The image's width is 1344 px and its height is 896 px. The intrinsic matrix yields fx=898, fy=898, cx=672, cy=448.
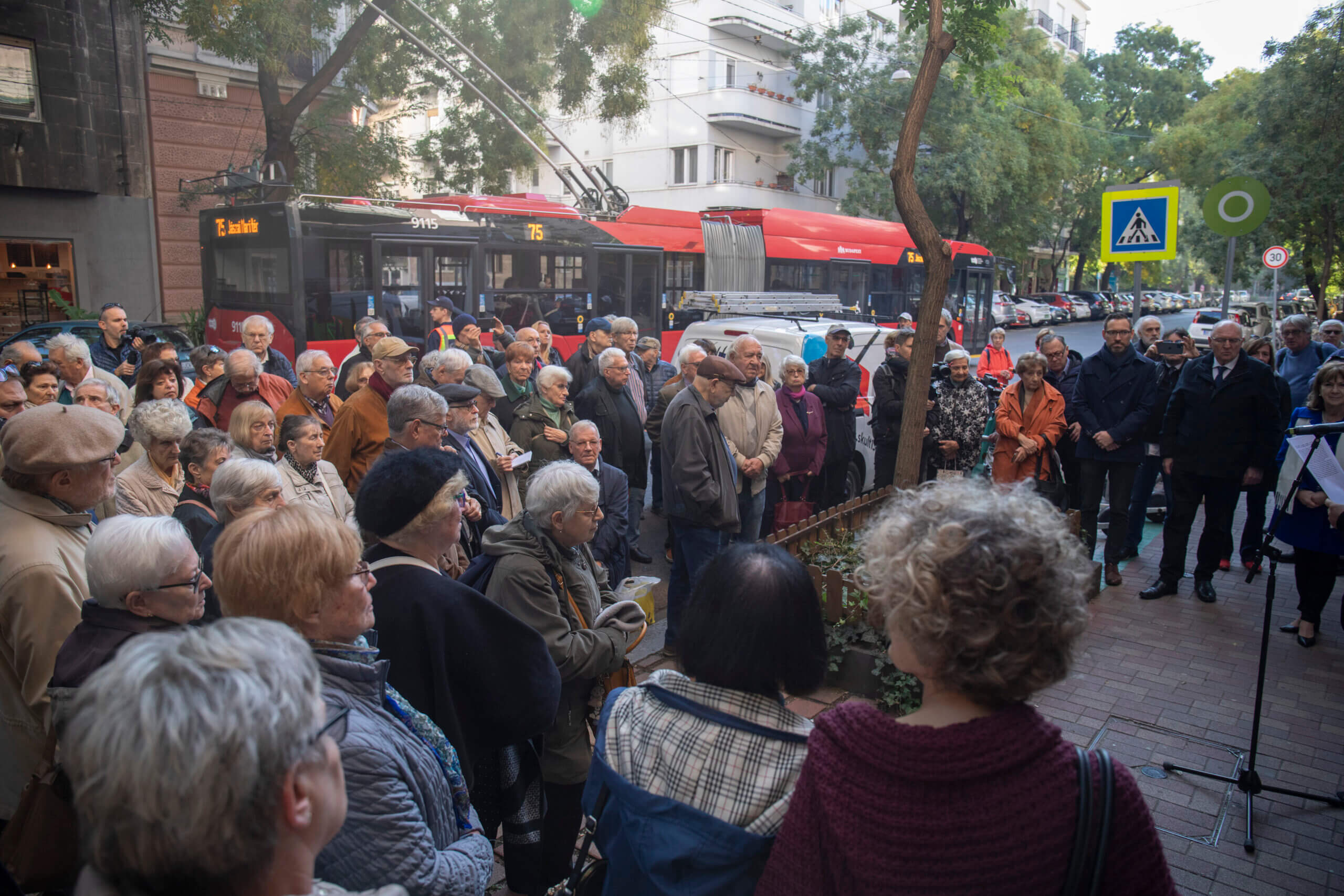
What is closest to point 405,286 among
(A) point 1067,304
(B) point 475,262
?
(B) point 475,262

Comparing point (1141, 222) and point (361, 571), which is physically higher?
point (1141, 222)

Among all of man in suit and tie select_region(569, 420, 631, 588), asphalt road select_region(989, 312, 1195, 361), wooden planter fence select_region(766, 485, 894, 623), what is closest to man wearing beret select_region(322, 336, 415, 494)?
man in suit and tie select_region(569, 420, 631, 588)

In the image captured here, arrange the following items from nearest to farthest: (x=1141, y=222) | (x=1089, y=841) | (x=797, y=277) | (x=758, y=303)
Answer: (x=1089, y=841), (x=1141, y=222), (x=758, y=303), (x=797, y=277)

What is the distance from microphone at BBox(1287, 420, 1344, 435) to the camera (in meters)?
4.12

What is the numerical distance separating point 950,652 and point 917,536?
0.23 meters

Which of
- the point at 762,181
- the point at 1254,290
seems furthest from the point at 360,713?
the point at 1254,290

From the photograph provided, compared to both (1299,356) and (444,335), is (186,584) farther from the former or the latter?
(1299,356)

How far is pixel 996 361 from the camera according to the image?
1197 cm

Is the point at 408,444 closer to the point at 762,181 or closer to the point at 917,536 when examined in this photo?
the point at 917,536

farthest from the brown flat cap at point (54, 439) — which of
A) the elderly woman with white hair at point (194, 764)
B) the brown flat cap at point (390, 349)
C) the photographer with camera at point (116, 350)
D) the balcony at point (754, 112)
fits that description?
the balcony at point (754, 112)

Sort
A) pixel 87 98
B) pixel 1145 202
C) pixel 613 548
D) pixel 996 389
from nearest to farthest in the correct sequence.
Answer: pixel 613 548 < pixel 1145 202 < pixel 996 389 < pixel 87 98

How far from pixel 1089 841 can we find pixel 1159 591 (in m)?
6.07

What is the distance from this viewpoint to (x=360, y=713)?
1.95 metres

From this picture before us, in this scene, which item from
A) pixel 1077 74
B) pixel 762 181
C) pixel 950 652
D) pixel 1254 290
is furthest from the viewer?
pixel 1254 290
